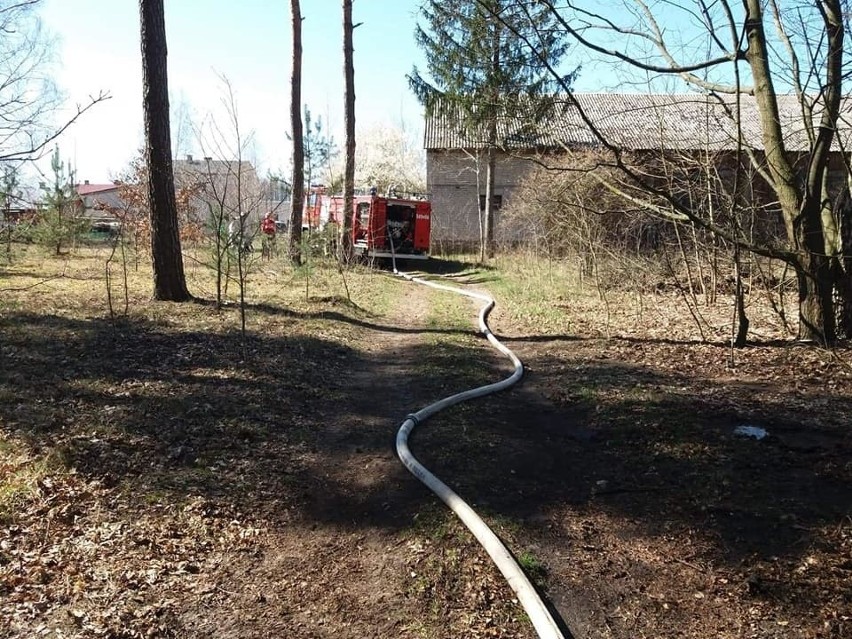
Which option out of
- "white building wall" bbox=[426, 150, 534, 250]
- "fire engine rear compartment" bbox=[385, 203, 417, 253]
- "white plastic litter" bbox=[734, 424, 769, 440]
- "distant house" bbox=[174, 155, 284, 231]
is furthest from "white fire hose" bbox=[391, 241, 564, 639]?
"white building wall" bbox=[426, 150, 534, 250]

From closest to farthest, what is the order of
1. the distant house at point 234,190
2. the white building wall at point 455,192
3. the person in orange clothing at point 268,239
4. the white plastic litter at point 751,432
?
the white plastic litter at point 751,432 < the distant house at point 234,190 < the person in orange clothing at point 268,239 < the white building wall at point 455,192

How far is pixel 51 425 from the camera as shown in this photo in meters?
5.45

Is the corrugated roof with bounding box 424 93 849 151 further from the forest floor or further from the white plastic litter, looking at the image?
the white plastic litter

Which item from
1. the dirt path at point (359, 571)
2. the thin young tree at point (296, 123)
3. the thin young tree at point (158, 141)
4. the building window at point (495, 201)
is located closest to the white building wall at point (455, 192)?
the building window at point (495, 201)

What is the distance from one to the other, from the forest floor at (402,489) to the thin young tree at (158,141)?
2559mm

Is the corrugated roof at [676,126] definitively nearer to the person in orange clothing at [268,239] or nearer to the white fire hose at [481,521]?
the white fire hose at [481,521]

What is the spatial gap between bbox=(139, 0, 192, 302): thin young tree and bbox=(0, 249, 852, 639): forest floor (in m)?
2.56

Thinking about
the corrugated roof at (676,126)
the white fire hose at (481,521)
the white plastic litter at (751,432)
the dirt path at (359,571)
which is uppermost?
the corrugated roof at (676,126)

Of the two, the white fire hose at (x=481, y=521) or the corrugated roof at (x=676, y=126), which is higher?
the corrugated roof at (x=676, y=126)

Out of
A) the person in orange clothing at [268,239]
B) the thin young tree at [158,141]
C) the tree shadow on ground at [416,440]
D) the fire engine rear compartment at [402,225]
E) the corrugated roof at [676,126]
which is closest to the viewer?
the tree shadow on ground at [416,440]

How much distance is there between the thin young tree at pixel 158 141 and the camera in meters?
10.8

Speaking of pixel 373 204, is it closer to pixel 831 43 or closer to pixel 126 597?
pixel 831 43

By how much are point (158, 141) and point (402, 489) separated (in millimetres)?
8674

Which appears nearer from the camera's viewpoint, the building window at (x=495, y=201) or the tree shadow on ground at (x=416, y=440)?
the tree shadow on ground at (x=416, y=440)
